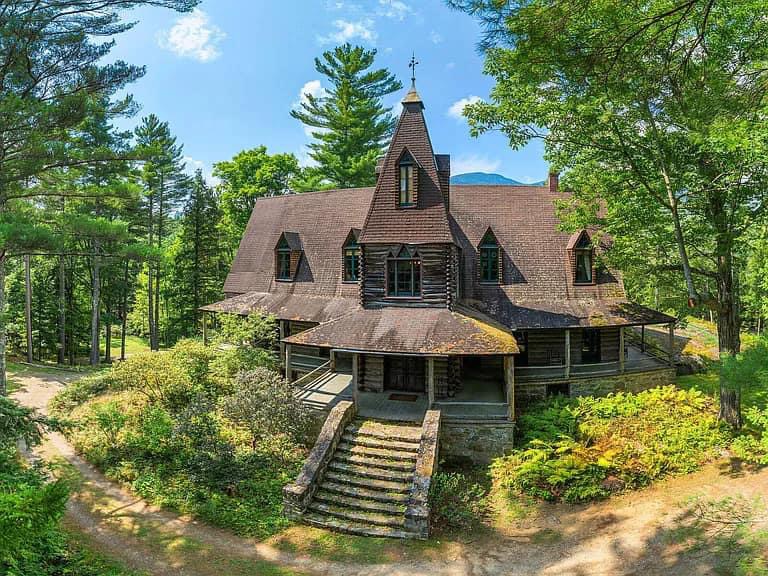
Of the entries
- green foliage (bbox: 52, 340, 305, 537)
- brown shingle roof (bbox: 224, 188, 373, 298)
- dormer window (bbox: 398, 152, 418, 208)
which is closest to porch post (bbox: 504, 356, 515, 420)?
green foliage (bbox: 52, 340, 305, 537)

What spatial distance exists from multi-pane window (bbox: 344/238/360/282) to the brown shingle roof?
0.42 meters

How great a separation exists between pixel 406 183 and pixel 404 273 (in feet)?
12.3

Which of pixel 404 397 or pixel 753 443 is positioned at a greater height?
pixel 404 397

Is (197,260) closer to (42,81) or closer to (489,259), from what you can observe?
(42,81)

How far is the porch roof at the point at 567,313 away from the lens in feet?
63.6

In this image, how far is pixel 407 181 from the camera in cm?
1869

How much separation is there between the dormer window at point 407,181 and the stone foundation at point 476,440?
8863 mm

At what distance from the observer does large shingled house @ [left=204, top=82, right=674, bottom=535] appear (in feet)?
49.4

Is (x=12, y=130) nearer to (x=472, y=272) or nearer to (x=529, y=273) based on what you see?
(x=472, y=272)

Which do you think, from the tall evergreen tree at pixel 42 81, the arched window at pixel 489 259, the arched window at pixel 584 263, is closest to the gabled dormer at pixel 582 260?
the arched window at pixel 584 263

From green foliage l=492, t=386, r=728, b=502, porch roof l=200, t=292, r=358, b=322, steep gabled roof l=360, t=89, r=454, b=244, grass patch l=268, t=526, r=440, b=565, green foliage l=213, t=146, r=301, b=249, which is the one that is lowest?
grass patch l=268, t=526, r=440, b=565

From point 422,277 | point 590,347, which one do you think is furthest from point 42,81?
point 590,347

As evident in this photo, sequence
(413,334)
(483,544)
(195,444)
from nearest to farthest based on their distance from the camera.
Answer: (483,544) < (195,444) < (413,334)

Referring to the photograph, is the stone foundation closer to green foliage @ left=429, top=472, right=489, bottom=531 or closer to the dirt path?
green foliage @ left=429, top=472, right=489, bottom=531
